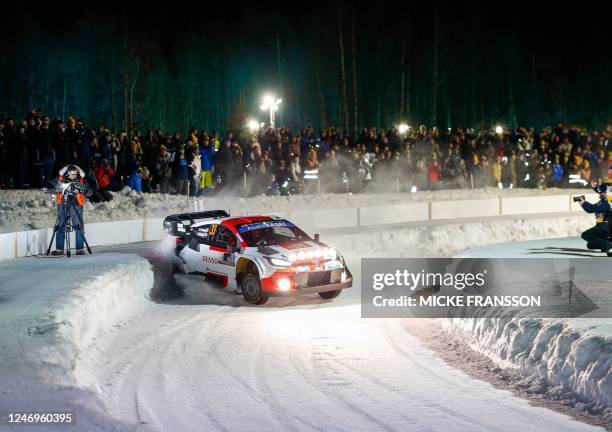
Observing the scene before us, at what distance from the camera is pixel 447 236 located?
22.7 m

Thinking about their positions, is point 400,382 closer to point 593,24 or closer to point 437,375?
point 437,375

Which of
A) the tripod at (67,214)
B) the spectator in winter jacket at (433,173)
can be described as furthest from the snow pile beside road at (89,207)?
the spectator in winter jacket at (433,173)

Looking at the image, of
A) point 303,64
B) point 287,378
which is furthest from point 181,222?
point 303,64

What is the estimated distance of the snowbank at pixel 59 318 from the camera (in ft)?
22.6

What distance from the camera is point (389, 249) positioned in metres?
21.3

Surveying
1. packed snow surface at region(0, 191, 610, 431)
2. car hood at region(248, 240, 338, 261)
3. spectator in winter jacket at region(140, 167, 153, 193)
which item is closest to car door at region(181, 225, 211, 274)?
packed snow surface at region(0, 191, 610, 431)

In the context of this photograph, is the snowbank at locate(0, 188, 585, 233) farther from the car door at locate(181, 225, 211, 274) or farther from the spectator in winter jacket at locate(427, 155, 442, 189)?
the car door at locate(181, 225, 211, 274)

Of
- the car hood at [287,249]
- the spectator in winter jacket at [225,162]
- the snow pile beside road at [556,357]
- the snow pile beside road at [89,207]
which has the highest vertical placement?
the spectator in winter jacket at [225,162]

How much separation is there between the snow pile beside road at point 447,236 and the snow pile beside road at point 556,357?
10.9 metres

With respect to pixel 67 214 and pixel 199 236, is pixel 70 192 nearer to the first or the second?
pixel 67 214

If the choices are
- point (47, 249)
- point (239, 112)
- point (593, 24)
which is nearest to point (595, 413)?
point (47, 249)

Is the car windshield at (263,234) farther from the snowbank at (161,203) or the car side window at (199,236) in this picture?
the snowbank at (161,203)

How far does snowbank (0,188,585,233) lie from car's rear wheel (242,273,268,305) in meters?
7.74

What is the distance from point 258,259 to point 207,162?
11.1m
